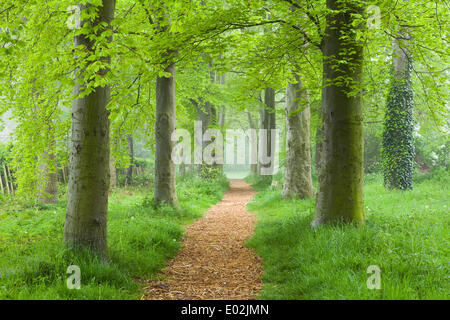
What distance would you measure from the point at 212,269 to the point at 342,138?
341 cm

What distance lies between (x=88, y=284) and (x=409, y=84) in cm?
1295

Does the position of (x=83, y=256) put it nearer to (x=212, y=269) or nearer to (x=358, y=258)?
(x=212, y=269)

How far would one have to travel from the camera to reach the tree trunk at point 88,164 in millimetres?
4340

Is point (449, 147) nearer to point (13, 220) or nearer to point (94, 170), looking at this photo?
point (94, 170)

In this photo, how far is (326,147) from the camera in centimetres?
590

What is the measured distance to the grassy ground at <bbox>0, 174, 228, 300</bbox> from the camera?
3602mm

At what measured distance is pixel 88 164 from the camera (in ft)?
14.3

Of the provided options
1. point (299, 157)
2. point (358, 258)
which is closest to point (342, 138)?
point (358, 258)

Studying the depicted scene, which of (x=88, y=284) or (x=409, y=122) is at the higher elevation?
(x=409, y=122)

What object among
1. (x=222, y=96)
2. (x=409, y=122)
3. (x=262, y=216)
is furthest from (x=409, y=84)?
(x=222, y=96)
